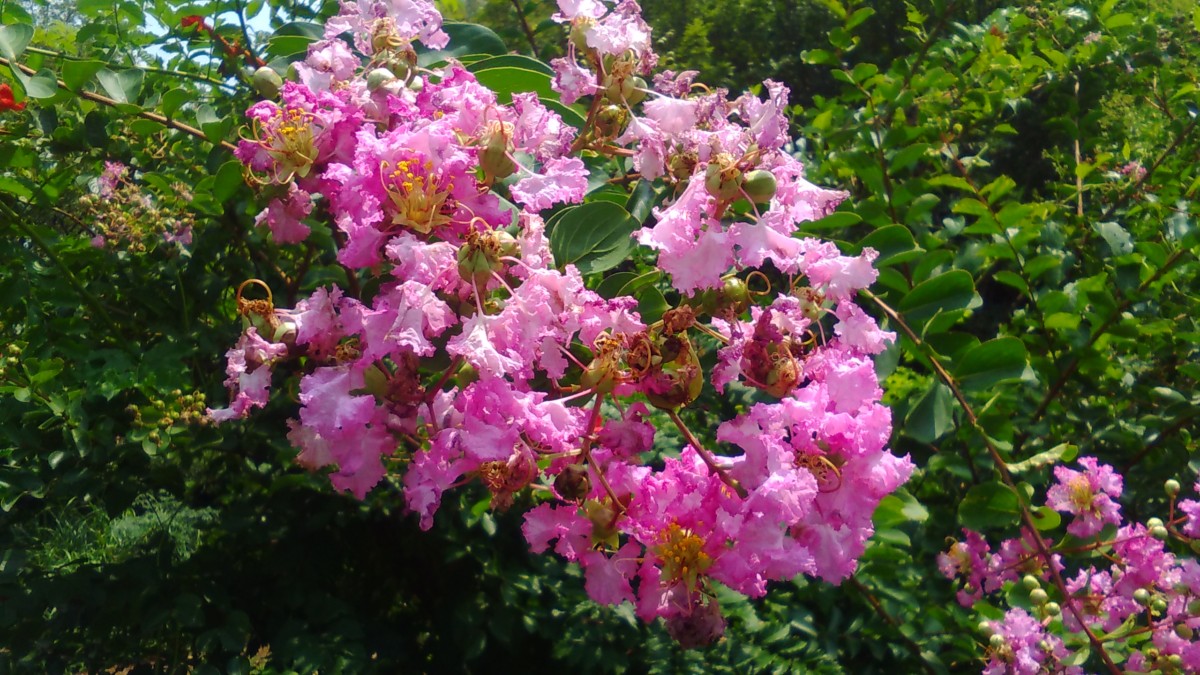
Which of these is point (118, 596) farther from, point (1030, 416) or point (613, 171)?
point (1030, 416)

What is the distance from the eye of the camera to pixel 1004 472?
1.21 metres

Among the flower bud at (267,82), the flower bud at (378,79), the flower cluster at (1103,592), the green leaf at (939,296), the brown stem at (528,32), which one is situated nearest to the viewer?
the flower bud at (378,79)

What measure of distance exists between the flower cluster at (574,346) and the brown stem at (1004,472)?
0.90 ft

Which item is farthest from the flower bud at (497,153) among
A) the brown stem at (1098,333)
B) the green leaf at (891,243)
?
the brown stem at (1098,333)

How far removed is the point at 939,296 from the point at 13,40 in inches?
42.0

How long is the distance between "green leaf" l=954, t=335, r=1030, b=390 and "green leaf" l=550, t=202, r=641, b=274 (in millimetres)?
447

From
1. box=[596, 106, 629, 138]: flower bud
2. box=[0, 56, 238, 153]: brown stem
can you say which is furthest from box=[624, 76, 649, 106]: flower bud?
box=[0, 56, 238, 153]: brown stem

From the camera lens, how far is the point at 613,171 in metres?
1.24

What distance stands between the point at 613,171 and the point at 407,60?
424mm

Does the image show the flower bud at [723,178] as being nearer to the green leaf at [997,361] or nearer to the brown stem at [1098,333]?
the green leaf at [997,361]

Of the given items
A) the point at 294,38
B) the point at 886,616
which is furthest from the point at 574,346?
the point at 886,616

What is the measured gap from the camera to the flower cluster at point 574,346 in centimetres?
68

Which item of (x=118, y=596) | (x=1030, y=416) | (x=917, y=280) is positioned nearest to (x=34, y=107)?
(x=118, y=596)

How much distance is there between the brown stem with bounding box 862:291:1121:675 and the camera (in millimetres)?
1035
